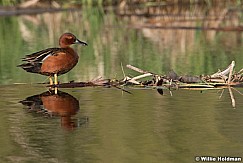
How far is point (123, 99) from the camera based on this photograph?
23.9 feet

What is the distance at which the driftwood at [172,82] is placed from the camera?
788cm

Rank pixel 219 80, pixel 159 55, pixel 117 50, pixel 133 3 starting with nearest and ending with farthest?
pixel 219 80
pixel 159 55
pixel 117 50
pixel 133 3

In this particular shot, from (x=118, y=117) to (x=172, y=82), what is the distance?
169 centimetres

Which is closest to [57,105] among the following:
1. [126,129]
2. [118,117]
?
[118,117]

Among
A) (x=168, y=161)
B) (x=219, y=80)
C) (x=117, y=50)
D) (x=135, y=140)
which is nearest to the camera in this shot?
(x=168, y=161)

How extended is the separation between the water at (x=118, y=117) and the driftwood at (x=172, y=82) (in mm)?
157

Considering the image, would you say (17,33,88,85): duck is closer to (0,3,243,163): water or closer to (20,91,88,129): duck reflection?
(0,3,243,163): water

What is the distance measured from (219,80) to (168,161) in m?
3.08

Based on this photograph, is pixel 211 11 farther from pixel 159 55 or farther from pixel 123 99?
pixel 123 99

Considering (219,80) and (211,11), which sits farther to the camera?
(211,11)

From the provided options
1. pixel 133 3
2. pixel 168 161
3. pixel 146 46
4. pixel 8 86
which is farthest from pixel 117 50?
pixel 133 3

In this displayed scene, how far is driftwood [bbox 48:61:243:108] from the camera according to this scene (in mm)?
7879

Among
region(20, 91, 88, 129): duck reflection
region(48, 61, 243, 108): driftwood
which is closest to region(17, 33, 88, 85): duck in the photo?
region(48, 61, 243, 108): driftwood

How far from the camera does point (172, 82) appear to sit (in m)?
8.02
